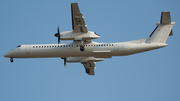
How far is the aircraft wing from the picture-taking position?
1490 inches

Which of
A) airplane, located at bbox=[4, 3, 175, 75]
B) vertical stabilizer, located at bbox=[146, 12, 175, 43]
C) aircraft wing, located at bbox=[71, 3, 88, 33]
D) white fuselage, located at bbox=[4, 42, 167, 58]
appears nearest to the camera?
aircraft wing, located at bbox=[71, 3, 88, 33]

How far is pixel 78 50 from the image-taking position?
41719 millimetres

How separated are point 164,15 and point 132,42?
5068mm

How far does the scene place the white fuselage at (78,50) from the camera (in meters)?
40.6

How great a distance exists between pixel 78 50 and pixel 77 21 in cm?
431

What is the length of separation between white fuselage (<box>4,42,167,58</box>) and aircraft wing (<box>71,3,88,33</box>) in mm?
2452

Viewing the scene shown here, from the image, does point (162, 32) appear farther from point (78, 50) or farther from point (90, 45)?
point (78, 50)

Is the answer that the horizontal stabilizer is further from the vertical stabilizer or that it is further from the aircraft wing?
the aircraft wing

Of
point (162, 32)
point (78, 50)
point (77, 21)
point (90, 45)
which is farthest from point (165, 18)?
point (78, 50)

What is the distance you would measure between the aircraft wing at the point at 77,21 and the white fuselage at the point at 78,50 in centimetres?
245

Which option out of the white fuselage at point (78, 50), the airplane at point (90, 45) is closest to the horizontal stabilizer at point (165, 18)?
the airplane at point (90, 45)

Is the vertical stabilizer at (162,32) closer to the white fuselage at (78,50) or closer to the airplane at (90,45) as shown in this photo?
the airplane at (90,45)

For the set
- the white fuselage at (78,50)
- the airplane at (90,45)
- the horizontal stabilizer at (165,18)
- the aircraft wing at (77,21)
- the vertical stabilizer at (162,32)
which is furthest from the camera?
the vertical stabilizer at (162,32)

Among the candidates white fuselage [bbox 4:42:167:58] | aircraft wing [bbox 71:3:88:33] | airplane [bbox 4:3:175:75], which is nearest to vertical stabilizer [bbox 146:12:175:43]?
airplane [bbox 4:3:175:75]
